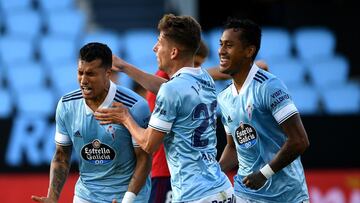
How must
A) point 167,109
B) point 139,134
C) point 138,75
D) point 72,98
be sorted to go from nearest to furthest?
point 167,109
point 139,134
point 72,98
point 138,75

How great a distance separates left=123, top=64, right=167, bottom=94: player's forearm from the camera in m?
7.30

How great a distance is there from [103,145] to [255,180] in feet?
3.74

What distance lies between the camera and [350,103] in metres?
15.4

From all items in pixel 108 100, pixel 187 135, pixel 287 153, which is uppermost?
pixel 108 100

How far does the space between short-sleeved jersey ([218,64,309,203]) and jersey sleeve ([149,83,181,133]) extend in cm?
88

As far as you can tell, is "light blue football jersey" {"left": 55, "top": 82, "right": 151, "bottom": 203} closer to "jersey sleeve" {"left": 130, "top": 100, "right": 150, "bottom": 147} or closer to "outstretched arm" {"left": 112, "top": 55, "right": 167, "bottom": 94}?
"jersey sleeve" {"left": 130, "top": 100, "right": 150, "bottom": 147}

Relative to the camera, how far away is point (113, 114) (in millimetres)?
6586

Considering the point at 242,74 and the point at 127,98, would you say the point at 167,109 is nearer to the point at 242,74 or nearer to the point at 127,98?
the point at 127,98

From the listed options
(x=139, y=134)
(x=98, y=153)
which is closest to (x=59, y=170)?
(x=98, y=153)

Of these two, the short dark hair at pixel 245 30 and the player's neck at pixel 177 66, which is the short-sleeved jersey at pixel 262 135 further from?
the player's neck at pixel 177 66

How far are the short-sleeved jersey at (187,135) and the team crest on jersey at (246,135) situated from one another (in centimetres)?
63

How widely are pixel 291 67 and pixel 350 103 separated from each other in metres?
1.49

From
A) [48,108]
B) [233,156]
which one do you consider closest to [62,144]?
[233,156]

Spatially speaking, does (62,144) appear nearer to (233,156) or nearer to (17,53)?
(233,156)
